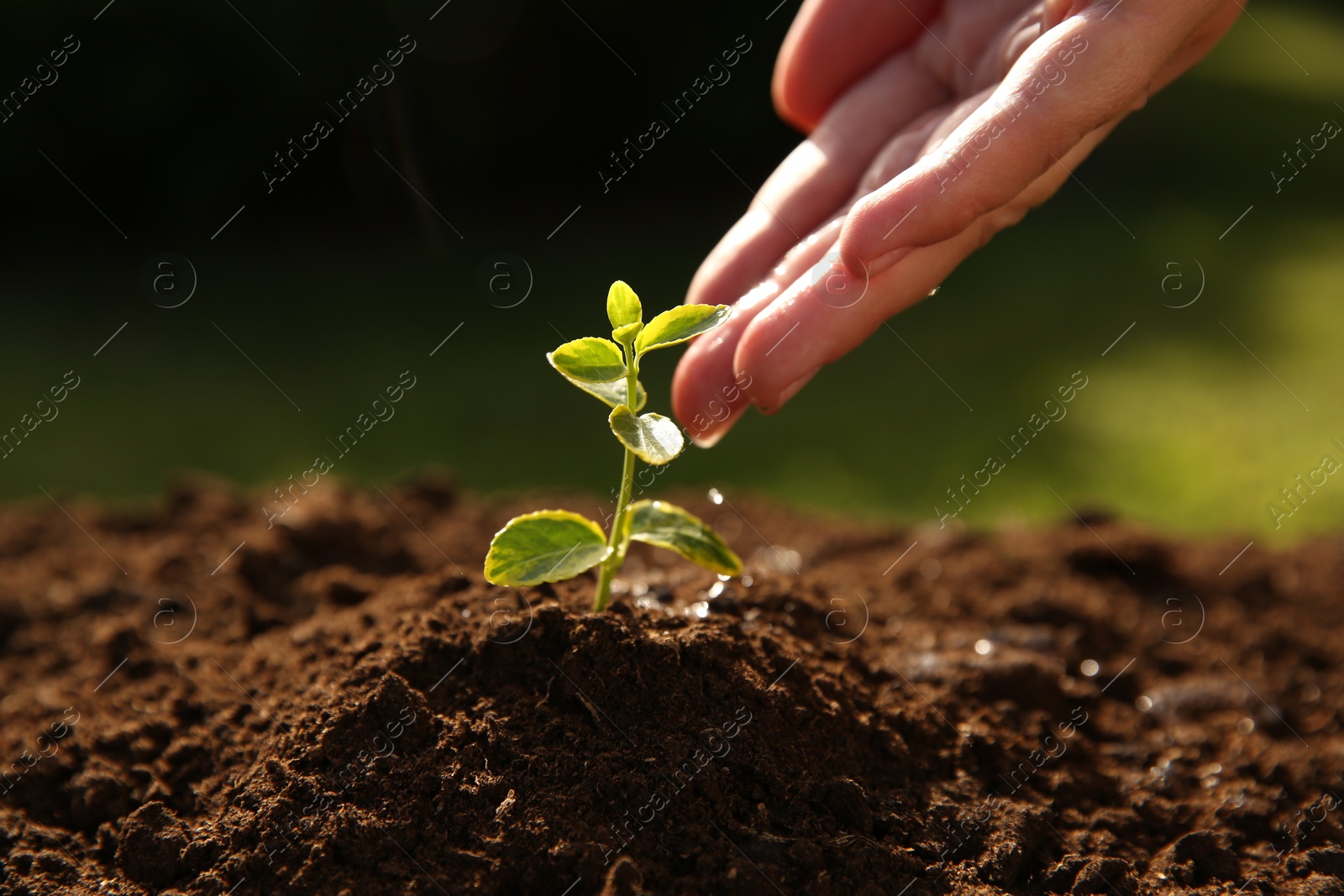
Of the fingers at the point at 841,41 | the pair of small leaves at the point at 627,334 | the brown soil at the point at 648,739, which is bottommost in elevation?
the brown soil at the point at 648,739

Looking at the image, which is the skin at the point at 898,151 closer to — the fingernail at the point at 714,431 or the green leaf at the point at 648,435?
the fingernail at the point at 714,431

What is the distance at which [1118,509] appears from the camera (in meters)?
3.25

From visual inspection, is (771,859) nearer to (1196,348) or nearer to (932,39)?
(932,39)

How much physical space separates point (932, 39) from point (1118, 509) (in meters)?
1.81

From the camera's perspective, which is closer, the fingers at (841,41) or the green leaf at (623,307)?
the green leaf at (623,307)

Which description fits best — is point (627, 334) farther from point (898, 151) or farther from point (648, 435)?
point (898, 151)

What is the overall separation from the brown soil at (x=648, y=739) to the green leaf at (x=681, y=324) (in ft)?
1.37

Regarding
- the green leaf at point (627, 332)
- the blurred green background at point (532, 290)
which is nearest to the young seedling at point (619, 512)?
the green leaf at point (627, 332)

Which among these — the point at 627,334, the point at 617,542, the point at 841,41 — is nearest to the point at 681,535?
the point at 617,542

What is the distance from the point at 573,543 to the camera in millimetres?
1441

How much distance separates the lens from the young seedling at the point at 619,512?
1.37 metres

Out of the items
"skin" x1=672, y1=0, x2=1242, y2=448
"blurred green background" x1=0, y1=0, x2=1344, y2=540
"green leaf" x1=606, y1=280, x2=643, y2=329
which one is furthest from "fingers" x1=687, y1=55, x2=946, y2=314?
"blurred green background" x1=0, y1=0, x2=1344, y2=540

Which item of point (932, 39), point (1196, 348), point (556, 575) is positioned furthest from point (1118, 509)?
point (556, 575)

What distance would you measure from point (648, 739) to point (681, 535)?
299 millimetres
